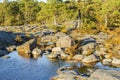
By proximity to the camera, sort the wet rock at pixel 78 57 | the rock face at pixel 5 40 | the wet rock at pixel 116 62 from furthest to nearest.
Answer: the rock face at pixel 5 40 → the wet rock at pixel 78 57 → the wet rock at pixel 116 62

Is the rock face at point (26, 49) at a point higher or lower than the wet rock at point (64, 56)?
higher

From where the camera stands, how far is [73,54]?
30859 mm

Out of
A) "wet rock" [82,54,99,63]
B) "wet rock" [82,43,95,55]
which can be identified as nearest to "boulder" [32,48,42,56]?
"wet rock" [82,43,95,55]

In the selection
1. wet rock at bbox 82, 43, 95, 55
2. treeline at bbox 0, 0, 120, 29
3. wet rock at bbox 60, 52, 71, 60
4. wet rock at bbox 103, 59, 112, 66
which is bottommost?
wet rock at bbox 103, 59, 112, 66

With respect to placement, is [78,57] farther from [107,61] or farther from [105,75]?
[105,75]

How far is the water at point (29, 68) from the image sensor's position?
22531 mm

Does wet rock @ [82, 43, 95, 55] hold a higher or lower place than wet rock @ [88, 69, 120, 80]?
lower

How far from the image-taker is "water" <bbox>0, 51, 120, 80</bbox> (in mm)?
22531

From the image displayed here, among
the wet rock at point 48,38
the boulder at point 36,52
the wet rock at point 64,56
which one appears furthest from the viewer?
the wet rock at point 48,38

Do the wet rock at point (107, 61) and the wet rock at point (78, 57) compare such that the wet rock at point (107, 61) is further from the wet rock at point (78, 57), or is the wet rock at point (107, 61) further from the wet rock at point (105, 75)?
the wet rock at point (105, 75)

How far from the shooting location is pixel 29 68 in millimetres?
25641

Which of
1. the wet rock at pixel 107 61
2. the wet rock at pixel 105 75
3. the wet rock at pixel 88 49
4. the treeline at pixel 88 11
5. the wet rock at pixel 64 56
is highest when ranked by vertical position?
the treeline at pixel 88 11

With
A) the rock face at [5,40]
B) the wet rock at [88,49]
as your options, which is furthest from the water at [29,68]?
the rock face at [5,40]

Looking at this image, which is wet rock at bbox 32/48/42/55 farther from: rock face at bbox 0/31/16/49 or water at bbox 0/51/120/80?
rock face at bbox 0/31/16/49
